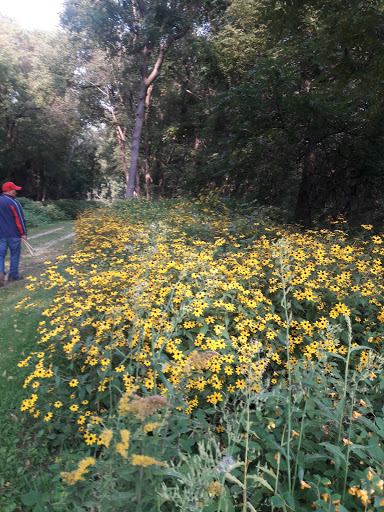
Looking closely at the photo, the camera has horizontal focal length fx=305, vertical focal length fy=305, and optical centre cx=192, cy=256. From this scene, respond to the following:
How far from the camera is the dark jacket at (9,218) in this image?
17.4 feet

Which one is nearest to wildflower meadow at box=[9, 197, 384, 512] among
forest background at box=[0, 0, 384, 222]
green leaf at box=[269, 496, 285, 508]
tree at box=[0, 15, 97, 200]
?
green leaf at box=[269, 496, 285, 508]

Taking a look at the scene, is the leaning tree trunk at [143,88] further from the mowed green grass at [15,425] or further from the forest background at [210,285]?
the mowed green grass at [15,425]

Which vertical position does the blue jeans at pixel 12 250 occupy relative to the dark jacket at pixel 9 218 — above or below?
below

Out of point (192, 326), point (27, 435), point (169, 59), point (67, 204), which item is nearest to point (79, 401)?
point (27, 435)

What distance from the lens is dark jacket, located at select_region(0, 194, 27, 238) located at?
5293mm

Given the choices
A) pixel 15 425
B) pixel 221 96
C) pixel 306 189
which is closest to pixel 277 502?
pixel 15 425

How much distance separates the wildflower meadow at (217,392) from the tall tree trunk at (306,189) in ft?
16.2

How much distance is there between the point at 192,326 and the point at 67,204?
2314cm

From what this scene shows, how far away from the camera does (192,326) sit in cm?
224

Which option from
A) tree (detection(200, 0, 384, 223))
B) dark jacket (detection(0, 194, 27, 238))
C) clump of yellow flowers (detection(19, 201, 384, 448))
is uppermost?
tree (detection(200, 0, 384, 223))

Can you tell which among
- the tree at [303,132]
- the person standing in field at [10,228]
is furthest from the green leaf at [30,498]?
the tree at [303,132]

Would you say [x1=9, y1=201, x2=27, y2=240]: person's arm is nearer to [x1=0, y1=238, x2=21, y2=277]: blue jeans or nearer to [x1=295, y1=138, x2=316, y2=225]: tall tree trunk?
[x1=0, y1=238, x2=21, y2=277]: blue jeans

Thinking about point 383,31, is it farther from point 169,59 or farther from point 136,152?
point 169,59

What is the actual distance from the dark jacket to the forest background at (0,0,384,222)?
517 centimetres
